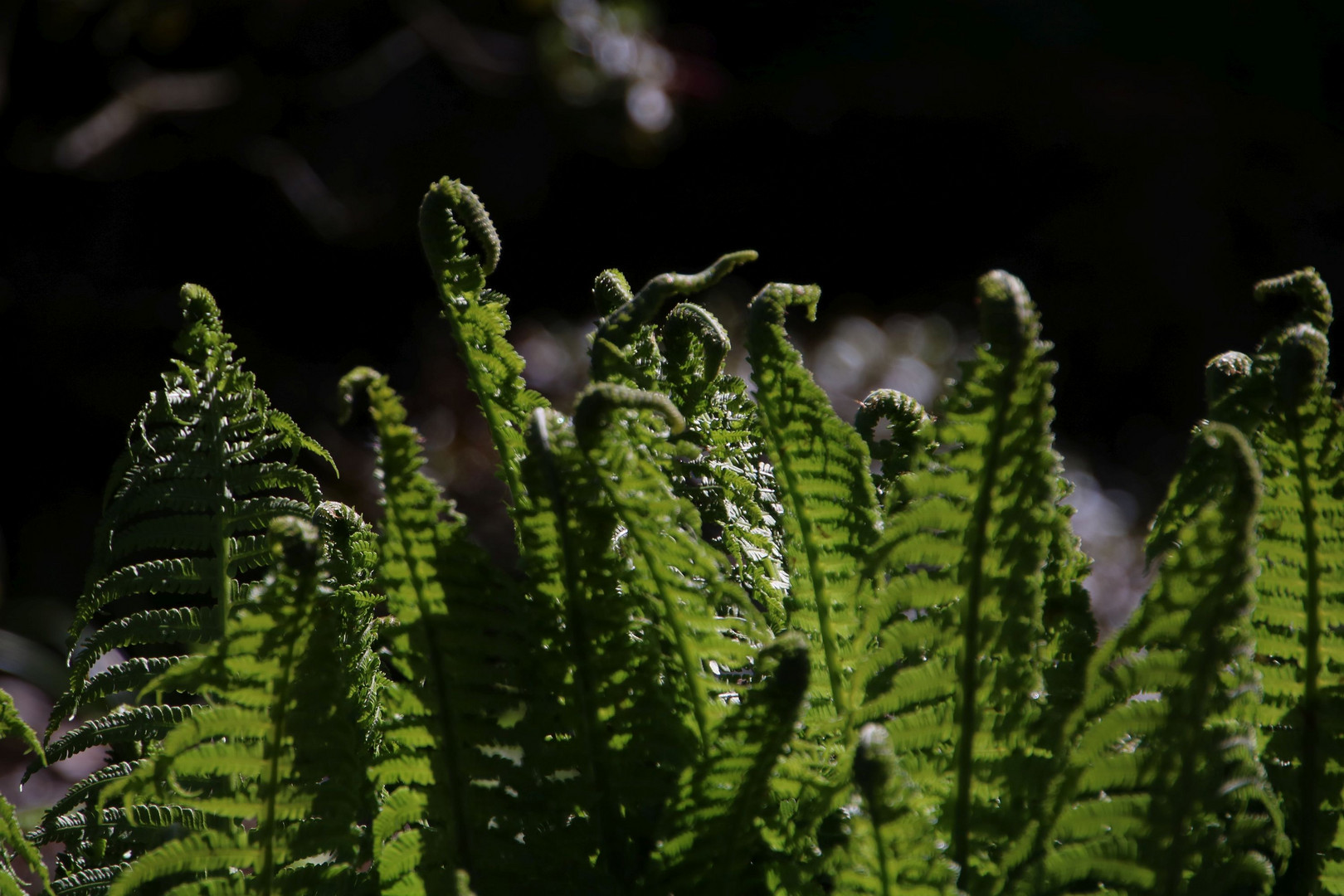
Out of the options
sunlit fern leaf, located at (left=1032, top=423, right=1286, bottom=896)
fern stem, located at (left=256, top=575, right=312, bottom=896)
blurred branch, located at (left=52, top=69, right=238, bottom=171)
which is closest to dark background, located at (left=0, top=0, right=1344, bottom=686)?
blurred branch, located at (left=52, top=69, right=238, bottom=171)

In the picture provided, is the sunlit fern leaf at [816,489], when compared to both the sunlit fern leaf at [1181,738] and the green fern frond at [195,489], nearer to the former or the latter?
the sunlit fern leaf at [1181,738]

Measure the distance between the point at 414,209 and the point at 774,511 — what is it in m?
3.55

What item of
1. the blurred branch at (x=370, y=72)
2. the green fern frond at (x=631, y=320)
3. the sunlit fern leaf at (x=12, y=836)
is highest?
the blurred branch at (x=370, y=72)

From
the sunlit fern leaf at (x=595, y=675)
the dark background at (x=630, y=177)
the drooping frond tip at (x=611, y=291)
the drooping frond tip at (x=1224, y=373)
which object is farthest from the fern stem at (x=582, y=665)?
the dark background at (x=630, y=177)

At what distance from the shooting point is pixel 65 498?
3455mm

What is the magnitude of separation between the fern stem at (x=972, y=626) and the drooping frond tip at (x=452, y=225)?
23 cm

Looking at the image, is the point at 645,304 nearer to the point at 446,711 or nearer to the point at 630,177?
the point at 446,711

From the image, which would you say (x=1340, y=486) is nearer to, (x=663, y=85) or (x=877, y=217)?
(x=663, y=85)

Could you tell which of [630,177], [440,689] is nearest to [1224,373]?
[440,689]

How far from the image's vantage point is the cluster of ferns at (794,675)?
345 mm

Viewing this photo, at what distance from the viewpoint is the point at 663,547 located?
1.32ft

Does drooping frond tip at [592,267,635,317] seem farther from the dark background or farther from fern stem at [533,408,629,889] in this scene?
the dark background

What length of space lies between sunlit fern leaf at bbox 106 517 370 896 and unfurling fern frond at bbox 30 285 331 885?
160mm

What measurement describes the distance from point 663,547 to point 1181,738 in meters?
0.18
